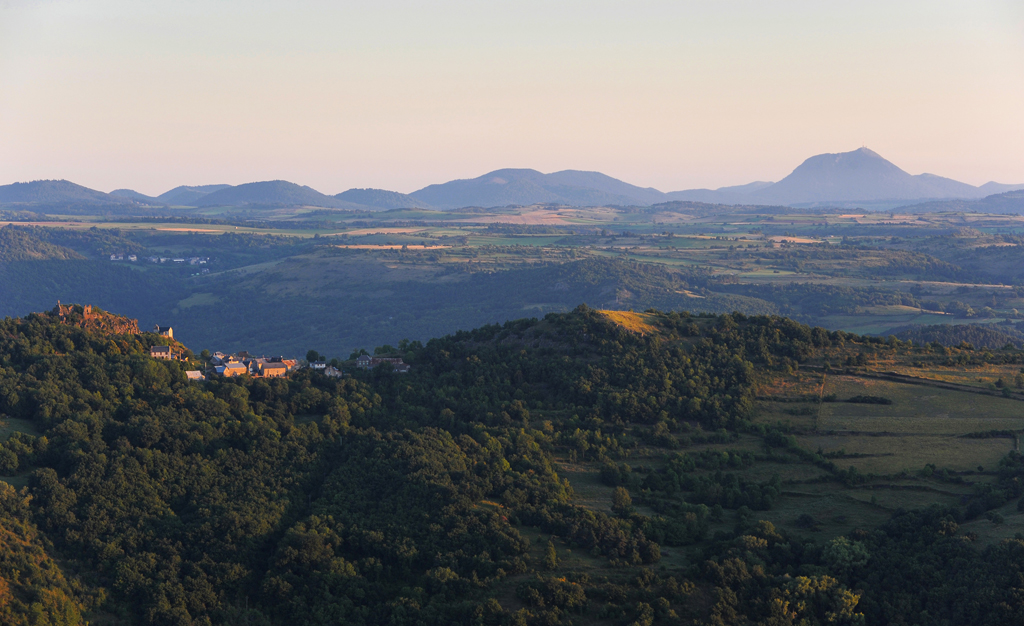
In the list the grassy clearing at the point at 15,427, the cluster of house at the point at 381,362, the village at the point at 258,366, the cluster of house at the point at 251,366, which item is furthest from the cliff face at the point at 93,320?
the cluster of house at the point at 381,362

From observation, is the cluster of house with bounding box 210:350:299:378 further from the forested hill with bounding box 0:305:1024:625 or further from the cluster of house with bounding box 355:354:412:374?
the cluster of house with bounding box 355:354:412:374

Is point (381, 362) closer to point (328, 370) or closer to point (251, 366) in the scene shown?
point (328, 370)

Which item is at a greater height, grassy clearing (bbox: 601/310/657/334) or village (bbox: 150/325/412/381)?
grassy clearing (bbox: 601/310/657/334)

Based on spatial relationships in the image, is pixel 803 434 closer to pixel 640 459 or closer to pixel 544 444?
pixel 640 459

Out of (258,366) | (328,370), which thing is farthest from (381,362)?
(258,366)

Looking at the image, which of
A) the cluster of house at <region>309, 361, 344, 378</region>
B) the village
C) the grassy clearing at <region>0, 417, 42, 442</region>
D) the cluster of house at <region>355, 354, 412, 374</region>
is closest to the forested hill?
the grassy clearing at <region>0, 417, 42, 442</region>

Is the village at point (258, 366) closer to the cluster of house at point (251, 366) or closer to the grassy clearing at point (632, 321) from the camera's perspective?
the cluster of house at point (251, 366)

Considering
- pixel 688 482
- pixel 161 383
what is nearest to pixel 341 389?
pixel 161 383
